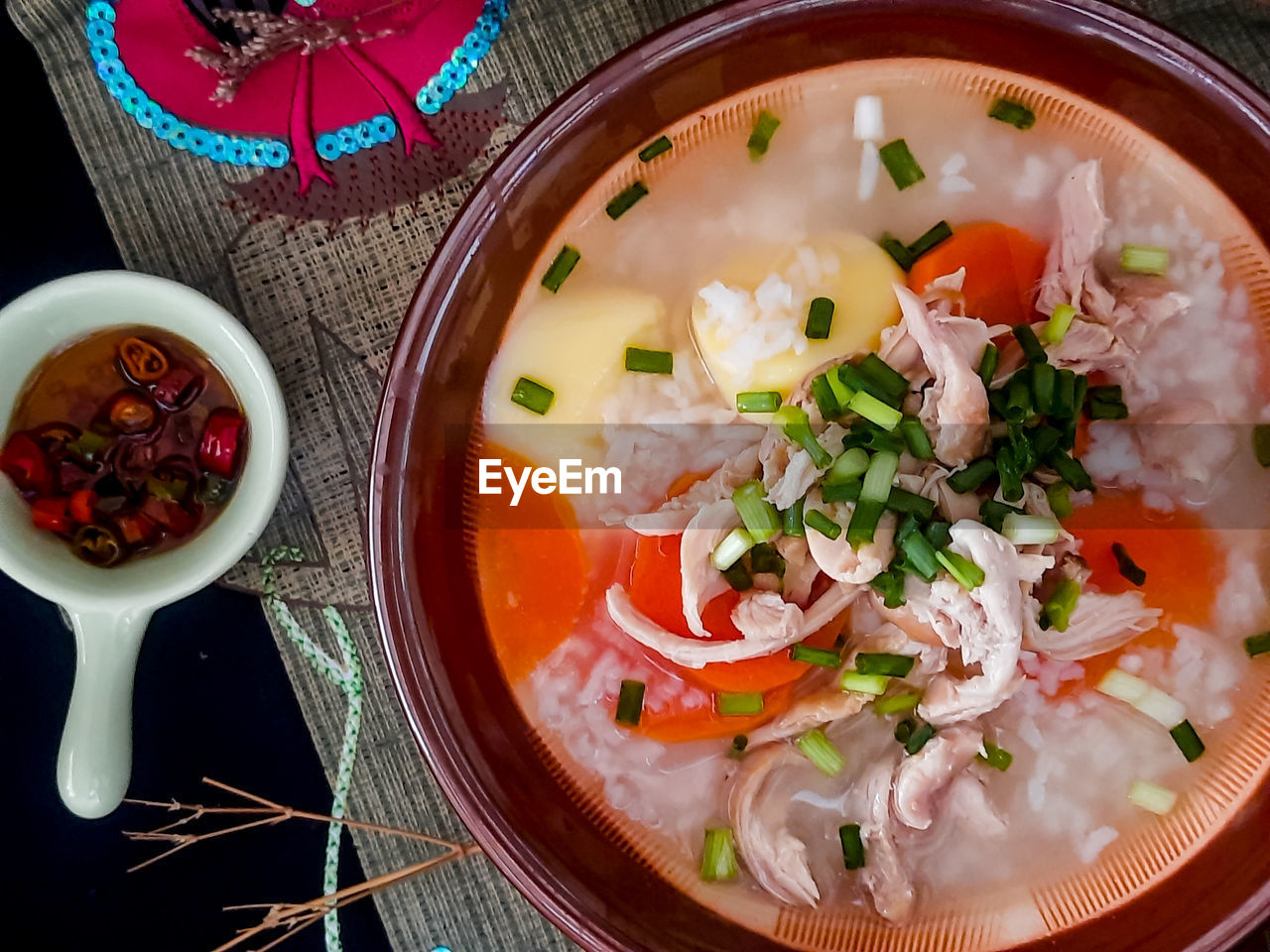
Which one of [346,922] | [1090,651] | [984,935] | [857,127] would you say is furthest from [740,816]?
[857,127]

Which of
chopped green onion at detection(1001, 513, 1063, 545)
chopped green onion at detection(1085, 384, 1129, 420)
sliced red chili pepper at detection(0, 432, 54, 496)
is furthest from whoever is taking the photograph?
sliced red chili pepper at detection(0, 432, 54, 496)

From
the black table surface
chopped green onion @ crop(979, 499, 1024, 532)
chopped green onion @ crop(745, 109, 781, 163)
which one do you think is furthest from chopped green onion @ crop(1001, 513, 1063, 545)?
the black table surface

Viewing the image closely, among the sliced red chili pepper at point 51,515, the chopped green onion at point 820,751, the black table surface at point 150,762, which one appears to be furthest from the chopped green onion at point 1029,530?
the sliced red chili pepper at point 51,515

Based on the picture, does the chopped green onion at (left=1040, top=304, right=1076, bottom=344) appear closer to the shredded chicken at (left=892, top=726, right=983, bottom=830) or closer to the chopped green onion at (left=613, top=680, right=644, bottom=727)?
the shredded chicken at (left=892, top=726, right=983, bottom=830)

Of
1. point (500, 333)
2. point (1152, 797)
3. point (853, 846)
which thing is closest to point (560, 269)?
point (500, 333)

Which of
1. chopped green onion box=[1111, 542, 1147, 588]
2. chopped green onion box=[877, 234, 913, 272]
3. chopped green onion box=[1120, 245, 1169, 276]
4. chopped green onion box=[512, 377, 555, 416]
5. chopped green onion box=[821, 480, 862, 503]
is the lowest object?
chopped green onion box=[1111, 542, 1147, 588]

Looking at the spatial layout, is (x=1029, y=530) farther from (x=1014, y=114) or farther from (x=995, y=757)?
(x=1014, y=114)

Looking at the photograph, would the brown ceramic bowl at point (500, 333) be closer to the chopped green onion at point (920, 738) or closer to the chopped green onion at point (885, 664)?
the chopped green onion at point (920, 738)
